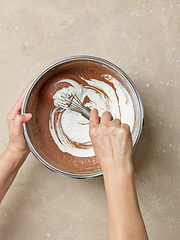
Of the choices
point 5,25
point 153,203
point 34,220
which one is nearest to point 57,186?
point 34,220

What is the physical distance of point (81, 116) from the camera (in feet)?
2.50

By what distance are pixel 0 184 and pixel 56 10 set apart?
1.79 feet

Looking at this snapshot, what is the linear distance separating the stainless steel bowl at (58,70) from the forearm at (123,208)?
5.3 inches

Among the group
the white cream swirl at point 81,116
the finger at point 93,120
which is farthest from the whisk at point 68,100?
the finger at point 93,120

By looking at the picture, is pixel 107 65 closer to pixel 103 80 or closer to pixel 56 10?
pixel 103 80

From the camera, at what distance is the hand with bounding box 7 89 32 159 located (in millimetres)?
662

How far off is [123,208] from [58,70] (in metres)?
0.38

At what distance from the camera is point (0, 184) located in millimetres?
738

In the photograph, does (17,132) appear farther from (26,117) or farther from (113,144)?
(113,144)

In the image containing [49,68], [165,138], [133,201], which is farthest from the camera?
[165,138]

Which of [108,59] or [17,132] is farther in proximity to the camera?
[108,59]

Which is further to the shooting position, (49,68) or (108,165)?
(49,68)

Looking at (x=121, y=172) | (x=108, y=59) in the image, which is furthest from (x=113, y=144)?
(x=108, y=59)

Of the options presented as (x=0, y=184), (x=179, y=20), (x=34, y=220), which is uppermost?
(x=179, y=20)
